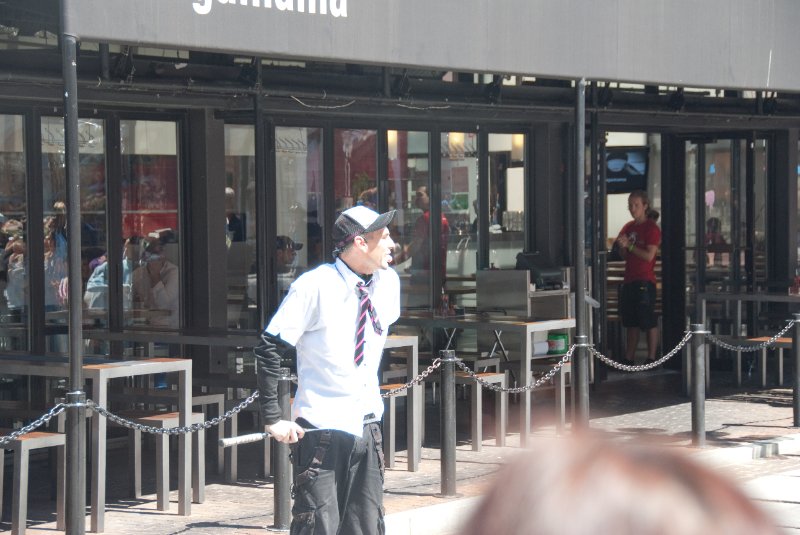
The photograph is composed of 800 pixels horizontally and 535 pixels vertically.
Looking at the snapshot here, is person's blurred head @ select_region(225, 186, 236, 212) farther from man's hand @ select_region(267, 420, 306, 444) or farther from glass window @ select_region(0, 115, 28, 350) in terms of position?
man's hand @ select_region(267, 420, 306, 444)

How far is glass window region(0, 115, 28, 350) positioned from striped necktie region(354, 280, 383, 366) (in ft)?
15.5

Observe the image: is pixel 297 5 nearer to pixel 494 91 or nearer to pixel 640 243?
pixel 494 91

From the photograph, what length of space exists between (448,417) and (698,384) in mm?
2906

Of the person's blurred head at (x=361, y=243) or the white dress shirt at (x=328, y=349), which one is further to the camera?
the person's blurred head at (x=361, y=243)

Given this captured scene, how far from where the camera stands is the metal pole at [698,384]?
1054 centimetres

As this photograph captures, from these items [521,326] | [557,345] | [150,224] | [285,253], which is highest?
[150,224]

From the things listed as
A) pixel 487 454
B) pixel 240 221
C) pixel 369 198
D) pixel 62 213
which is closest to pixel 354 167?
pixel 369 198

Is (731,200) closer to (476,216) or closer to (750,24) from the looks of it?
(476,216)

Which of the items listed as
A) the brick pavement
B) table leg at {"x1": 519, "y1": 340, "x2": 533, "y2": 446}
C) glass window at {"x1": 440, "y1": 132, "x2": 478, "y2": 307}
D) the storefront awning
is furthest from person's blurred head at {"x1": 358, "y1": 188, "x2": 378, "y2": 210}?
the storefront awning

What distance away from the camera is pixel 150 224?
11.2m

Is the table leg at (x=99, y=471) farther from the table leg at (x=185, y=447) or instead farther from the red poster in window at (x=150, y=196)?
the red poster in window at (x=150, y=196)

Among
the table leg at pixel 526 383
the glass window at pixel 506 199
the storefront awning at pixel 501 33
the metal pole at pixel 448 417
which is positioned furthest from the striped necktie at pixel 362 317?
the glass window at pixel 506 199

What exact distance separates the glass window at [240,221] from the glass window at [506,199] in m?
3.05

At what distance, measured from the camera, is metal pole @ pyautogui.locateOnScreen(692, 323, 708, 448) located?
Result: 10539 millimetres
